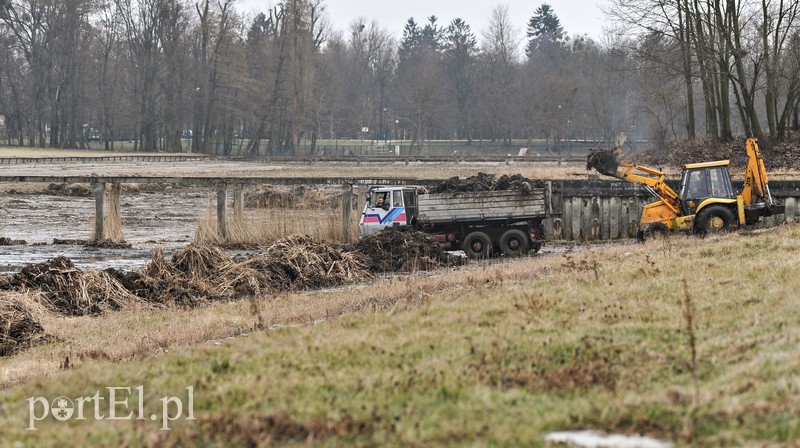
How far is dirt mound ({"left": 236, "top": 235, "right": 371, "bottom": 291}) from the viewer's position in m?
22.0

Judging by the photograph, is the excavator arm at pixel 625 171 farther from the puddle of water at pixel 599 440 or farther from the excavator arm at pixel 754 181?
the puddle of water at pixel 599 440

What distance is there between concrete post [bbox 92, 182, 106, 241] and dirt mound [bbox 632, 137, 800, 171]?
2483cm

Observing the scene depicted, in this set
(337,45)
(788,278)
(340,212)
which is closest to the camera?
(788,278)

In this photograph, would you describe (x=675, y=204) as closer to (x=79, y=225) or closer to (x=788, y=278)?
(x=788, y=278)

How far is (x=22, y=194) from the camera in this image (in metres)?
52.7

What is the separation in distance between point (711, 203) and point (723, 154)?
2306cm

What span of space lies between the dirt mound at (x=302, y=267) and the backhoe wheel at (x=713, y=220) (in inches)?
333

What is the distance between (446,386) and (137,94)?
113m

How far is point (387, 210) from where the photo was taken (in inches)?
1176

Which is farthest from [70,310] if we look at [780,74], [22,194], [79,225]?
[780,74]

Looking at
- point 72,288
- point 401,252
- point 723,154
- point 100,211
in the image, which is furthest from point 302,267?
point 723,154

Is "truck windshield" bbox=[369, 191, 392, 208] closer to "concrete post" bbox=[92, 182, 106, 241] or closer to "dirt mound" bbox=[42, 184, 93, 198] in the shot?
"concrete post" bbox=[92, 182, 106, 241]

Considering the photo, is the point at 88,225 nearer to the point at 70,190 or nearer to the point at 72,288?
the point at 70,190

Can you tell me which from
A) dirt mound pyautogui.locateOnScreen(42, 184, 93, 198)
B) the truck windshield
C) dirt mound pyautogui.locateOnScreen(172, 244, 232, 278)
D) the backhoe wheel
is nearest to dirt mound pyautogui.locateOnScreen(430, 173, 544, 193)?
the truck windshield
